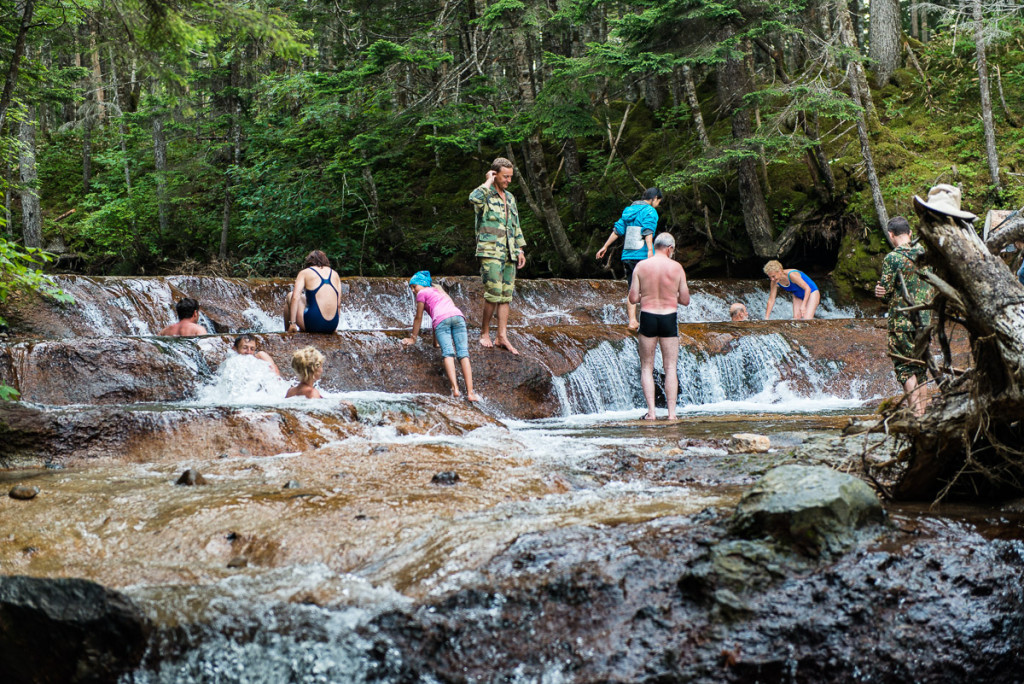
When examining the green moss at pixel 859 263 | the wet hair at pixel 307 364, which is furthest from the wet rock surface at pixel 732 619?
the green moss at pixel 859 263

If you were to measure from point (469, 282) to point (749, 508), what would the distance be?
12.8m

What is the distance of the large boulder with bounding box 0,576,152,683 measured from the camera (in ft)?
9.57

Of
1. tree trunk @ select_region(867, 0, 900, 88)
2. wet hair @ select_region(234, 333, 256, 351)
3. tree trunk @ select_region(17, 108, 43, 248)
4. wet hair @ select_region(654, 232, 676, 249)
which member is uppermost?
tree trunk @ select_region(867, 0, 900, 88)

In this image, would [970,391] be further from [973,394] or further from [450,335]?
[450,335]

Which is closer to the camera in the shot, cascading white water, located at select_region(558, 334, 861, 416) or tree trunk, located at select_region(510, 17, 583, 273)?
cascading white water, located at select_region(558, 334, 861, 416)

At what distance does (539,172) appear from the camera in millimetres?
19406

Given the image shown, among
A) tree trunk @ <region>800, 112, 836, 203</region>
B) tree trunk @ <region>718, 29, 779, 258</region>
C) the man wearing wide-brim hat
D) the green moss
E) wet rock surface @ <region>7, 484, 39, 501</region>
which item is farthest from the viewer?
tree trunk @ <region>800, 112, 836, 203</region>

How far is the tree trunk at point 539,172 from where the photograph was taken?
719 inches

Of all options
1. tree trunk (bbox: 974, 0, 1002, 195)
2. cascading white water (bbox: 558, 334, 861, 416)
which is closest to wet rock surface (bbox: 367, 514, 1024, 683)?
cascading white water (bbox: 558, 334, 861, 416)

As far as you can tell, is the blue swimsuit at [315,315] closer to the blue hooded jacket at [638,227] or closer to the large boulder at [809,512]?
the blue hooded jacket at [638,227]

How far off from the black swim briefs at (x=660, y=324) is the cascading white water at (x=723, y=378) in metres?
1.91

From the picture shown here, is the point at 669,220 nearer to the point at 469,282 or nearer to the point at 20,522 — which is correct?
the point at 469,282

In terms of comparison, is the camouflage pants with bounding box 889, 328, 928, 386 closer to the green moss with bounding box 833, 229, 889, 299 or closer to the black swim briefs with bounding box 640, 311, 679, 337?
the black swim briefs with bounding box 640, 311, 679, 337

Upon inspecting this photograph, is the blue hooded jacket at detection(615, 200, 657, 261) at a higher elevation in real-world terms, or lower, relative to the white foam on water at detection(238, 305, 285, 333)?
higher
